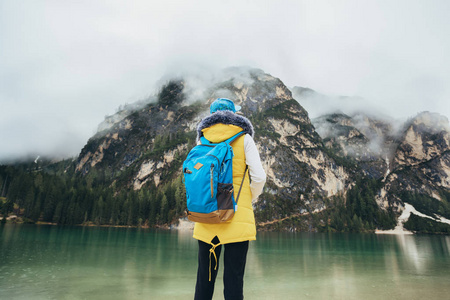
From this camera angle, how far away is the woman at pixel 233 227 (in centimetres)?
234

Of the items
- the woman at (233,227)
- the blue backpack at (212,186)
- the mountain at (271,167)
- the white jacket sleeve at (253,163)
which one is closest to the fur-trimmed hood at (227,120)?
the woman at (233,227)

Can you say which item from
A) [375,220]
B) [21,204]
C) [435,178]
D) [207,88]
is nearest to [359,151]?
[435,178]

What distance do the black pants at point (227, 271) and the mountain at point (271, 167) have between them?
280ft

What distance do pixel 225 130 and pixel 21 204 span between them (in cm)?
9360

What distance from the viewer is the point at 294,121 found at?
150500 mm

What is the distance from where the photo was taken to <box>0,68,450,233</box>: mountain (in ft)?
293

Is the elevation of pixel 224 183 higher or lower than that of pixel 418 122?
lower

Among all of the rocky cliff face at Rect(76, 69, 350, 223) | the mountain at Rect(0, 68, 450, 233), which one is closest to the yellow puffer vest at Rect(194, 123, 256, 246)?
the mountain at Rect(0, 68, 450, 233)

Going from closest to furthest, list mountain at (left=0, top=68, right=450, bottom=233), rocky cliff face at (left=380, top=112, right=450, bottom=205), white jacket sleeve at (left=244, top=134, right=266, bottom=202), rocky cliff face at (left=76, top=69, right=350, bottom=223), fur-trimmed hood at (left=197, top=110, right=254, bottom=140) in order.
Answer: white jacket sleeve at (left=244, top=134, right=266, bottom=202) → fur-trimmed hood at (left=197, top=110, right=254, bottom=140) → mountain at (left=0, top=68, right=450, bottom=233) → rocky cliff face at (left=76, top=69, right=350, bottom=223) → rocky cliff face at (left=380, top=112, right=450, bottom=205)

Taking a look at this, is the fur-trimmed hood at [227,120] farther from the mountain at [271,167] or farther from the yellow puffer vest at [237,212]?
the mountain at [271,167]

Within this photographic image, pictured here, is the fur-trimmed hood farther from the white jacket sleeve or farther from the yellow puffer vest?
the white jacket sleeve

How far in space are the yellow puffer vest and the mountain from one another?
85.4 metres

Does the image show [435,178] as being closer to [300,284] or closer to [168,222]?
[168,222]

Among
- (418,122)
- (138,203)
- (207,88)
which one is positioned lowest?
(138,203)
